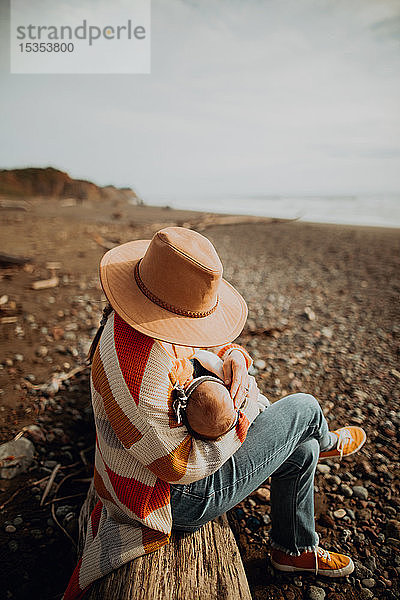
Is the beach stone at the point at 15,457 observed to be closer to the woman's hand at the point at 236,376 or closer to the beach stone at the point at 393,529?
the woman's hand at the point at 236,376

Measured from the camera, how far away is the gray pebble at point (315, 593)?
1.97 m

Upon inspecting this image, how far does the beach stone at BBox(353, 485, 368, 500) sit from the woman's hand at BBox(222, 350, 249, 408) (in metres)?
1.31

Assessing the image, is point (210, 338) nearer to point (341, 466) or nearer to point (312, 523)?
point (312, 523)

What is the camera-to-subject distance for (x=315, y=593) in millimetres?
1989

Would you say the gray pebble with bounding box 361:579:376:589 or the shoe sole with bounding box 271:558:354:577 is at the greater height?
the shoe sole with bounding box 271:558:354:577

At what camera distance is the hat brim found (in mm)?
1470

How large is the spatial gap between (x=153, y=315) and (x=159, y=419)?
364 mm

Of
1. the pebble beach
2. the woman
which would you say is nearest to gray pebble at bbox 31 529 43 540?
the pebble beach

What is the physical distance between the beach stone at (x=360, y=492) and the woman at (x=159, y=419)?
1.06 m

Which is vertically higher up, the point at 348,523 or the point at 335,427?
the point at 335,427

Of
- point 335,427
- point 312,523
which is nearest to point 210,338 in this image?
point 312,523

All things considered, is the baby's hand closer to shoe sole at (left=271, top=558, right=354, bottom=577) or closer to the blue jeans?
the blue jeans

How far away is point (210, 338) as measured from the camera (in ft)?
5.13

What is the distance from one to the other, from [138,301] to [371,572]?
185cm
